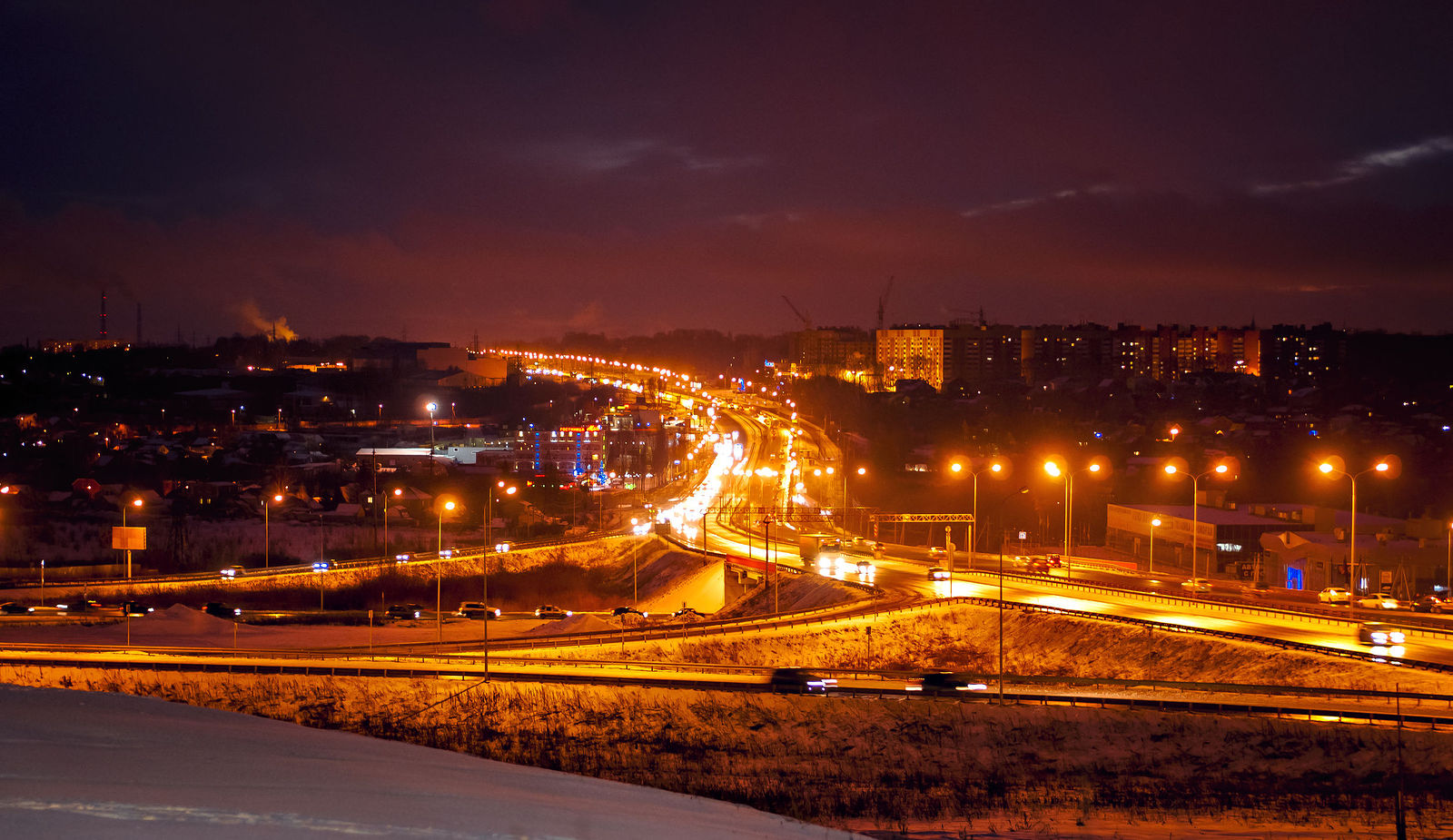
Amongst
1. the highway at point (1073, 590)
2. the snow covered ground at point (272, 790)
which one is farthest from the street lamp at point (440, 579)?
the snow covered ground at point (272, 790)

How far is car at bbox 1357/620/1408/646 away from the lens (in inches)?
498

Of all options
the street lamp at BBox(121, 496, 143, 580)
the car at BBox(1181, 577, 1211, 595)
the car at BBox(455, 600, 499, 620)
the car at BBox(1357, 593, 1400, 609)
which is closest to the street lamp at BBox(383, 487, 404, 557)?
the street lamp at BBox(121, 496, 143, 580)

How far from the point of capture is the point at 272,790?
487 cm

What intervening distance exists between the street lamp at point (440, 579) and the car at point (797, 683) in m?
4.71

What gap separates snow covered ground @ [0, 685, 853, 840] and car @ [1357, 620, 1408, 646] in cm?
1035

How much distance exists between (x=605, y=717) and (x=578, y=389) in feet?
201

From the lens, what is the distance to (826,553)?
22297 mm

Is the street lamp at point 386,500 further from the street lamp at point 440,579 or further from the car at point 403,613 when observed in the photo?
the car at point 403,613

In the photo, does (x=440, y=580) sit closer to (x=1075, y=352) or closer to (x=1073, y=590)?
(x=1073, y=590)

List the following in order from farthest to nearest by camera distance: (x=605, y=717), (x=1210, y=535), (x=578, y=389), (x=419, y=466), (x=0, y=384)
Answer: (x=578, y=389), (x=0, y=384), (x=419, y=466), (x=1210, y=535), (x=605, y=717)

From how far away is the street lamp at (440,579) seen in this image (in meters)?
17.9

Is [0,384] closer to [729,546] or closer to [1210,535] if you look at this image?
[729,546]

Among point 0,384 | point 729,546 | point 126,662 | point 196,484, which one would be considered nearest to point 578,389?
point 0,384

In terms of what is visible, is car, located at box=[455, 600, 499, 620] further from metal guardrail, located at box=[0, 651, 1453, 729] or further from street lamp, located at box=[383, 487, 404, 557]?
street lamp, located at box=[383, 487, 404, 557]
